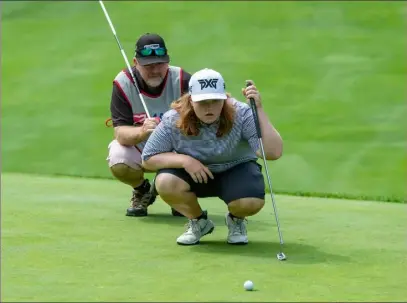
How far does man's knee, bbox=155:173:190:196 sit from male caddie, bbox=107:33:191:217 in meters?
1.04

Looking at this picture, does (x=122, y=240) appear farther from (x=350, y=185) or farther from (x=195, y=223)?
(x=350, y=185)

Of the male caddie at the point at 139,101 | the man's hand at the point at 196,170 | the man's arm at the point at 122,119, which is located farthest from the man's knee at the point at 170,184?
the man's arm at the point at 122,119

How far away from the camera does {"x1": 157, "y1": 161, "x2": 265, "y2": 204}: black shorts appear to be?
621cm

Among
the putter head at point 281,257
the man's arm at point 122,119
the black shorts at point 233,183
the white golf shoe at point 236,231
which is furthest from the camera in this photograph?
the man's arm at point 122,119

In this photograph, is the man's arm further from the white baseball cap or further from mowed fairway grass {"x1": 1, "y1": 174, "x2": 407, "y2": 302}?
the white baseball cap

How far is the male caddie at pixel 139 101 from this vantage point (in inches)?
287

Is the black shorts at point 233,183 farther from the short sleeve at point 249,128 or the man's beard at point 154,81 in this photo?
the man's beard at point 154,81

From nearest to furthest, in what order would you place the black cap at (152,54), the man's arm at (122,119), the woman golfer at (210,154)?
1. the woman golfer at (210,154)
2. the black cap at (152,54)
3. the man's arm at (122,119)

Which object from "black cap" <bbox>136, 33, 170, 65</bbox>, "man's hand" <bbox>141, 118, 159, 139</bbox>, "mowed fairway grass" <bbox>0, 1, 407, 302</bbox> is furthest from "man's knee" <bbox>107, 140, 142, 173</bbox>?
"black cap" <bbox>136, 33, 170, 65</bbox>

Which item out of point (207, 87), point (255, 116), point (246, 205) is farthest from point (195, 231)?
point (207, 87)

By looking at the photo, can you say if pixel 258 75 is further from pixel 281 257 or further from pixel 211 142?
pixel 281 257

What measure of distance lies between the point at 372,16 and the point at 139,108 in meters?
7.22

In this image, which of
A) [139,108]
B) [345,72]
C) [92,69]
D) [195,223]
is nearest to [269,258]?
[195,223]

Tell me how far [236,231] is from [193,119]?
75cm
